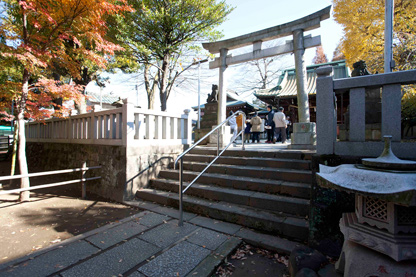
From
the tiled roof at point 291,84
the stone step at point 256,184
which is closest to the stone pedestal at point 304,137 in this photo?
Result: the stone step at point 256,184

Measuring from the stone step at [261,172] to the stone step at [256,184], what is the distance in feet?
0.38

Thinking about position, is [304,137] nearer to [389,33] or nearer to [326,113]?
[326,113]

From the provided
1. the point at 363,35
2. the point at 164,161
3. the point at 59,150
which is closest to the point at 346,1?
the point at 363,35

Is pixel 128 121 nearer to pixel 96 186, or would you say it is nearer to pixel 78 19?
pixel 96 186

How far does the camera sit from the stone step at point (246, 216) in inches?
114

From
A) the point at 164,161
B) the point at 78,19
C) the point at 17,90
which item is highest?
the point at 78,19

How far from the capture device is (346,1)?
9.21 meters

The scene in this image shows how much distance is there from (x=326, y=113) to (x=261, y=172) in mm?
1893

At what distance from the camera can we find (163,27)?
10.4 meters

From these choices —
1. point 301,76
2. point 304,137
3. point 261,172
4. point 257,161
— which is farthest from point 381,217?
point 301,76

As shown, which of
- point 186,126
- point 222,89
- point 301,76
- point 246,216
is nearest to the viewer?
point 246,216

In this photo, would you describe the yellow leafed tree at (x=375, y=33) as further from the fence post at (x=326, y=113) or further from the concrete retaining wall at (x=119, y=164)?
the concrete retaining wall at (x=119, y=164)

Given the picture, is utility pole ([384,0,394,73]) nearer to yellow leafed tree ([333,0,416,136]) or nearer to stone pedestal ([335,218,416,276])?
yellow leafed tree ([333,0,416,136])

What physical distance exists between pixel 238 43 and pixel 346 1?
20.6 feet
